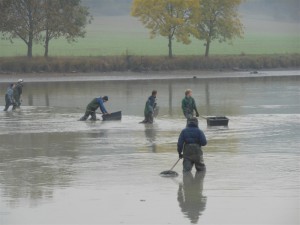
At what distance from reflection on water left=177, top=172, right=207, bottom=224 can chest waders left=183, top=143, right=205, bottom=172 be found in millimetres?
211

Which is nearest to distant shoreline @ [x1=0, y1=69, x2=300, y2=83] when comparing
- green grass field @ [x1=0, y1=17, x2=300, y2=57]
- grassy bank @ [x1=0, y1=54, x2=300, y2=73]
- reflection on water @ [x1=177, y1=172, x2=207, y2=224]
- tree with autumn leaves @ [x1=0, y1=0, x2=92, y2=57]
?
grassy bank @ [x1=0, y1=54, x2=300, y2=73]

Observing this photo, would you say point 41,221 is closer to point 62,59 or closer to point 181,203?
point 181,203

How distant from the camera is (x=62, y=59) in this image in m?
73.4

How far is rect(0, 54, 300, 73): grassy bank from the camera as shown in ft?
235

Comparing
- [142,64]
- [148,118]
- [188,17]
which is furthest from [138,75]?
[148,118]

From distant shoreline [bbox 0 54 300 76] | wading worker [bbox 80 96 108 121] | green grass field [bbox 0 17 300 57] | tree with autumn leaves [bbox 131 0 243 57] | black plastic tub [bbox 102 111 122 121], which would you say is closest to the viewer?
black plastic tub [bbox 102 111 122 121]

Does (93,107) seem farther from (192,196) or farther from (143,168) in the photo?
(192,196)

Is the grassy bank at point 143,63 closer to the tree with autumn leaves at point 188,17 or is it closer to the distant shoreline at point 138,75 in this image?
the distant shoreline at point 138,75

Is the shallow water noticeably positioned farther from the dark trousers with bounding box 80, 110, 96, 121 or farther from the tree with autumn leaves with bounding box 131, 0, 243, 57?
the tree with autumn leaves with bounding box 131, 0, 243, 57

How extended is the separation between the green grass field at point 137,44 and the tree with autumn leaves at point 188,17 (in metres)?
3.45

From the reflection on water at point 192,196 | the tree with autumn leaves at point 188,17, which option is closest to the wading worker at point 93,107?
the reflection on water at point 192,196

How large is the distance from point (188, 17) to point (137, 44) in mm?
26872

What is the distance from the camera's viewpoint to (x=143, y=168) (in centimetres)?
2328

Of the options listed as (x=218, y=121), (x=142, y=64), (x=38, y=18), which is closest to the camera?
(x=218, y=121)
